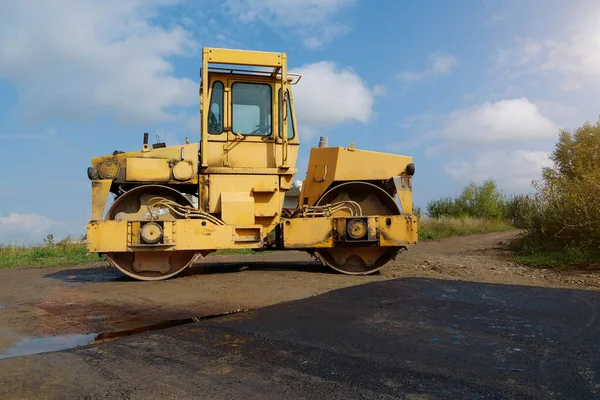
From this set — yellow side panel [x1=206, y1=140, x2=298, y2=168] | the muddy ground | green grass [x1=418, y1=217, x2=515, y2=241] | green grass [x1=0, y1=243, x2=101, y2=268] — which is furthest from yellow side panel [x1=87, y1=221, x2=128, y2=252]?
green grass [x1=418, y1=217, x2=515, y2=241]

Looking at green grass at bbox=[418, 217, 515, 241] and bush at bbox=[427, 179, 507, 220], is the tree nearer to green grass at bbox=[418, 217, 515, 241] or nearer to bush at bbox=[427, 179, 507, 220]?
green grass at bbox=[418, 217, 515, 241]

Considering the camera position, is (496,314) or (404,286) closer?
(496,314)

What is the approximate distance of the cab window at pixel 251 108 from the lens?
7.93 meters

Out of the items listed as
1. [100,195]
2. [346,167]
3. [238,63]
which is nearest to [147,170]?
[100,195]

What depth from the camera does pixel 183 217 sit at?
24.8ft

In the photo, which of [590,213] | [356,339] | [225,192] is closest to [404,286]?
[356,339]

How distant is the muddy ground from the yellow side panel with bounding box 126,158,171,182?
5.34 feet

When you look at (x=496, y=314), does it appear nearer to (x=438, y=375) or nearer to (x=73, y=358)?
(x=438, y=375)

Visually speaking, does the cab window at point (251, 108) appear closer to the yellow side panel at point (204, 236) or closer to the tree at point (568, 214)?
the yellow side panel at point (204, 236)

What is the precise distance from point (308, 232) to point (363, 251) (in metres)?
1.09

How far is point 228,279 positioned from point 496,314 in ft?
13.3

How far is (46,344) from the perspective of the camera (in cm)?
406

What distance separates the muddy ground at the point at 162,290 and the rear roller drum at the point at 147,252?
0.75 feet

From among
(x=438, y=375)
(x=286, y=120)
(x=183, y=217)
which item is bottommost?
(x=438, y=375)
